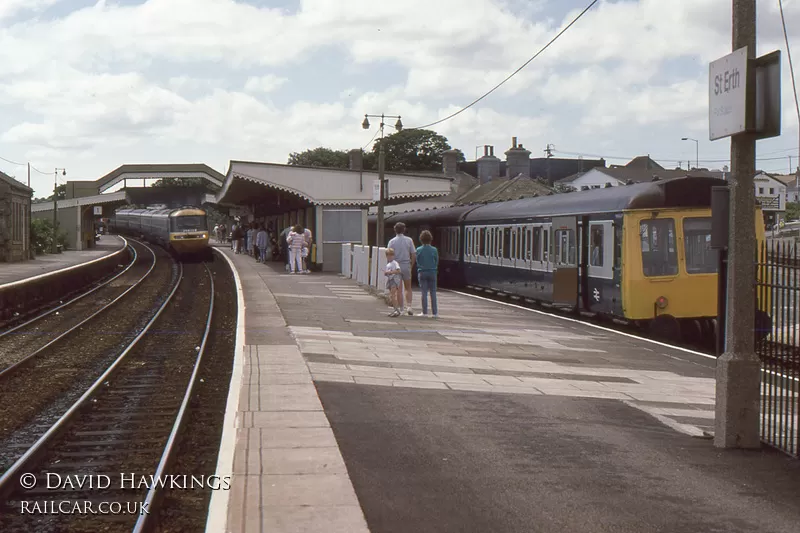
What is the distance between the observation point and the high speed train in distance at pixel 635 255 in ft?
51.3

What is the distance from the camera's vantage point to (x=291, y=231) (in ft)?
98.1

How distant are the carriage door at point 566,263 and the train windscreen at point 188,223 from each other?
97.5ft

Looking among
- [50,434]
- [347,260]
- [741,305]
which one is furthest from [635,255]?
[347,260]

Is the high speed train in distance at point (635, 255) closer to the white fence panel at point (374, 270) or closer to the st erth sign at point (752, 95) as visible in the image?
the white fence panel at point (374, 270)

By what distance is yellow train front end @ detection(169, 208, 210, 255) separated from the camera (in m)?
45.8

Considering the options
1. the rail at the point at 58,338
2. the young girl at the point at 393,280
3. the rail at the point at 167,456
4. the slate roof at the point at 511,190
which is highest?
the slate roof at the point at 511,190

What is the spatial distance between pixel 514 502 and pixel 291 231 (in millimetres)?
24745

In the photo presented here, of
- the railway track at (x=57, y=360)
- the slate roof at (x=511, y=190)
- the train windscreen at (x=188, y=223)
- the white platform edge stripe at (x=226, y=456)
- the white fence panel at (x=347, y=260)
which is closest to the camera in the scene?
the white platform edge stripe at (x=226, y=456)

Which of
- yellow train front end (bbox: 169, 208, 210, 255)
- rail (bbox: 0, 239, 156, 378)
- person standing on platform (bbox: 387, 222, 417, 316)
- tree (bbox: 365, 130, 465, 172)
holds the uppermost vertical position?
tree (bbox: 365, 130, 465, 172)

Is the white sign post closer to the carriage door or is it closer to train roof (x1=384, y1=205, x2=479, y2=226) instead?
the carriage door

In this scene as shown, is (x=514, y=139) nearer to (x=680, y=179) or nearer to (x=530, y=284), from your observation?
(x=530, y=284)

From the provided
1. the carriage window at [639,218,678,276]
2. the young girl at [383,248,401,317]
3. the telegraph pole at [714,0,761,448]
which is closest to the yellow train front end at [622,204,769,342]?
the carriage window at [639,218,678,276]

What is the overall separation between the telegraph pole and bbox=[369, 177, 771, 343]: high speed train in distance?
591cm

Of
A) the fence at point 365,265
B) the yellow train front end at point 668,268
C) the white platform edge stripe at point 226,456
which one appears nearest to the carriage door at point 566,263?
the yellow train front end at point 668,268
